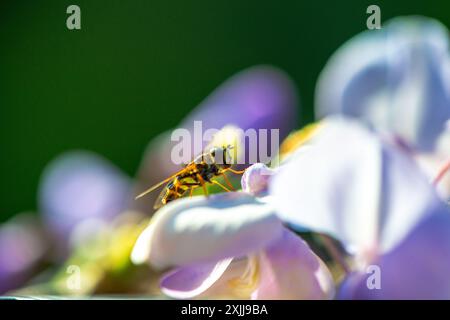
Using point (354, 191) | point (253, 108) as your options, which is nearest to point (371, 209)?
point (354, 191)

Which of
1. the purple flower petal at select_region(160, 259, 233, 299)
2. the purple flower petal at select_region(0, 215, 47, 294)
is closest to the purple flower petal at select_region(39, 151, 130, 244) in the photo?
the purple flower petal at select_region(0, 215, 47, 294)

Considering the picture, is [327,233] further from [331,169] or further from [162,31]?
[162,31]

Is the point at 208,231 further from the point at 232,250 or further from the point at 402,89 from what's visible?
the point at 402,89

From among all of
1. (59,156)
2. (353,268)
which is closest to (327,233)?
(353,268)

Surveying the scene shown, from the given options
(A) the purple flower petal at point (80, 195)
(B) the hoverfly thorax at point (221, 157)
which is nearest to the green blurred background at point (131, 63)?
(A) the purple flower petal at point (80, 195)

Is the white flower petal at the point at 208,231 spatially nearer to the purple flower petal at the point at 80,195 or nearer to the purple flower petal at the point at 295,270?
the purple flower petal at the point at 295,270
